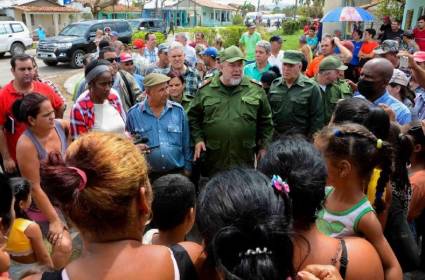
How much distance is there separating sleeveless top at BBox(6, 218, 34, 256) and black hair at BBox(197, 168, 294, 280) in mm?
1824

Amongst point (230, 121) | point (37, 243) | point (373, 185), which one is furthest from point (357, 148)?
point (37, 243)

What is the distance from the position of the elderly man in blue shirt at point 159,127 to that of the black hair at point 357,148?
187 centimetres

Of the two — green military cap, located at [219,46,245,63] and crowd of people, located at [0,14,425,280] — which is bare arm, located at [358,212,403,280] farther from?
green military cap, located at [219,46,245,63]

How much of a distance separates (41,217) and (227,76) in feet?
6.76

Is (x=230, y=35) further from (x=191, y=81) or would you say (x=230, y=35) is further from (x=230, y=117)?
(x=230, y=117)

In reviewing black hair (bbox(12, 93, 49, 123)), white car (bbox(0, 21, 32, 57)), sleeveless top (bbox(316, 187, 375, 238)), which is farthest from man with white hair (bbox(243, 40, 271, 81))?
white car (bbox(0, 21, 32, 57))

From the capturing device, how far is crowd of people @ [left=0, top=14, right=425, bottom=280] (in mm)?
1286

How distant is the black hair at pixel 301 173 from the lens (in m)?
1.51

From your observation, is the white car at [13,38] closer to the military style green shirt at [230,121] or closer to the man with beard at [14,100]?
the man with beard at [14,100]

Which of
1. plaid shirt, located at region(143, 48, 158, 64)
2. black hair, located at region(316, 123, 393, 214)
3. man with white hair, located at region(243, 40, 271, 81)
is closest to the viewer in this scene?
black hair, located at region(316, 123, 393, 214)

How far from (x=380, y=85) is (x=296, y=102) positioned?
2.78 ft

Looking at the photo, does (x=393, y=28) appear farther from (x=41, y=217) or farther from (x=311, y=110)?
(x=41, y=217)

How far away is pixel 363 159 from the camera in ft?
6.29

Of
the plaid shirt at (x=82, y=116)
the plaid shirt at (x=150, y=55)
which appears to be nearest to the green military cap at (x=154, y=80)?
the plaid shirt at (x=82, y=116)
